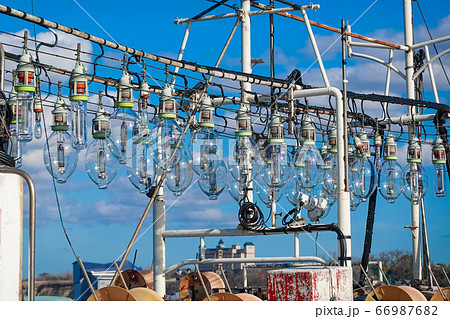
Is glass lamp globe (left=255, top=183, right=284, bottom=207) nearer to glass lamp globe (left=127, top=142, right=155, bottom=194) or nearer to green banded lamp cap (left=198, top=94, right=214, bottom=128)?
green banded lamp cap (left=198, top=94, right=214, bottom=128)

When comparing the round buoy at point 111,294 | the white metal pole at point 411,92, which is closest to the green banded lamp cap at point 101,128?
the round buoy at point 111,294

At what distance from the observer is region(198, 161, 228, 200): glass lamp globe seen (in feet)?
30.3

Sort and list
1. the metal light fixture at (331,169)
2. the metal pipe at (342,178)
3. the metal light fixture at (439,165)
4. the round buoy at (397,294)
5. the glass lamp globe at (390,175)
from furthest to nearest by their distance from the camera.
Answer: the metal light fixture at (439,165)
the glass lamp globe at (390,175)
the metal light fixture at (331,169)
the metal pipe at (342,178)
the round buoy at (397,294)

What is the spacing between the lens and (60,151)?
7.70 metres

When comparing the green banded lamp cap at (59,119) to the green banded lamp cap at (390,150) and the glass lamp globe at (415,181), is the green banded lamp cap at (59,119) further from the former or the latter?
the glass lamp globe at (415,181)

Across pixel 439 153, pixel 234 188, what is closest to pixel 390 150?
pixel 439 153

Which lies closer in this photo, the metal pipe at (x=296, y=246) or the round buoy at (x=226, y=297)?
the round buoy at (x=226, y=297)

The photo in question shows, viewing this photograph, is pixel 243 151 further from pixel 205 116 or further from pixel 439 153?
pixel 439 153

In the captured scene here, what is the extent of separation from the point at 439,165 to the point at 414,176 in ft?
4.08

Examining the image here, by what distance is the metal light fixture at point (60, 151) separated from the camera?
7.69 metres

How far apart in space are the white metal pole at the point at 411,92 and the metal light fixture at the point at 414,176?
2.67 metres

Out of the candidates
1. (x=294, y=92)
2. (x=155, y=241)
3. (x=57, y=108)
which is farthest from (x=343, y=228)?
(x=57, y=108)

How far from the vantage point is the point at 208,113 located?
29.6 feet

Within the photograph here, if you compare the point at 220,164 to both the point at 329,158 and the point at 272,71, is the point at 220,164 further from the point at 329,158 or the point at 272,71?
the point at 272,71
